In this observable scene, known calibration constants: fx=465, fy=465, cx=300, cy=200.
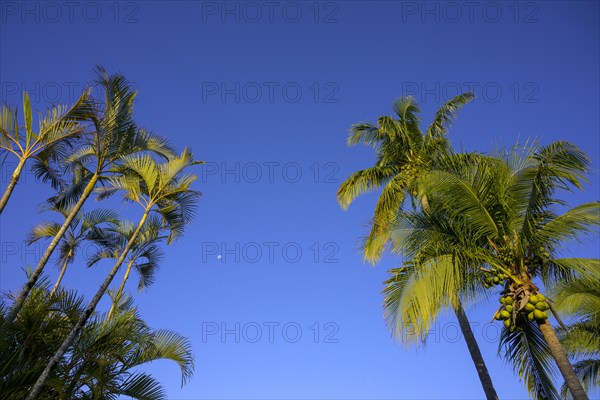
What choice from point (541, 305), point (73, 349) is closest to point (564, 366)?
point (541, 305)

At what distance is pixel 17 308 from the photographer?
24.5ft

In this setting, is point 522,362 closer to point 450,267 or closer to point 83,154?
point 450,267

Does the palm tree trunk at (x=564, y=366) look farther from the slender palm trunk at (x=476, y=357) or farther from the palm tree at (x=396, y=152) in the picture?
the palm tree at (x=396, y=152)

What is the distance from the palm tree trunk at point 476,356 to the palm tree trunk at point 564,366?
3068 mm

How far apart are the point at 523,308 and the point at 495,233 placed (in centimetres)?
134

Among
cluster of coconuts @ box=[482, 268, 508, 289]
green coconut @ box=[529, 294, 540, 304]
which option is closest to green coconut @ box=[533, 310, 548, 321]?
green coconut @ box=[529, 294, 540, 304]

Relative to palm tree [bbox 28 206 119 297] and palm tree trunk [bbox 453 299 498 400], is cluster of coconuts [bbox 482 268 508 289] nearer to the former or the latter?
palm tree trunk [bbox 453 299 498 400]

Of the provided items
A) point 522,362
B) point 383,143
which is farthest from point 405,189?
point 522,362

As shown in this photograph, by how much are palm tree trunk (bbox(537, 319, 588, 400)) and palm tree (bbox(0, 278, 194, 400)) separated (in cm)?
665

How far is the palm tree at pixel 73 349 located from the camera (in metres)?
7.42

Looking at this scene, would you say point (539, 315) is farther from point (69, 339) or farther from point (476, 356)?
point (69, 339)

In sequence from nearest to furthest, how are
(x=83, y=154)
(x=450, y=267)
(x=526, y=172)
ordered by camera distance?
(x=450, y=267)
(x=526, y=172)
(x=83, y=154)

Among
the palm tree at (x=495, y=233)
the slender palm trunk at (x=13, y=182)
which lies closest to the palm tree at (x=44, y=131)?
the slender palm trunk at (x=13, y=182)

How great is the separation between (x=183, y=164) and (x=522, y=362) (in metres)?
8.11
